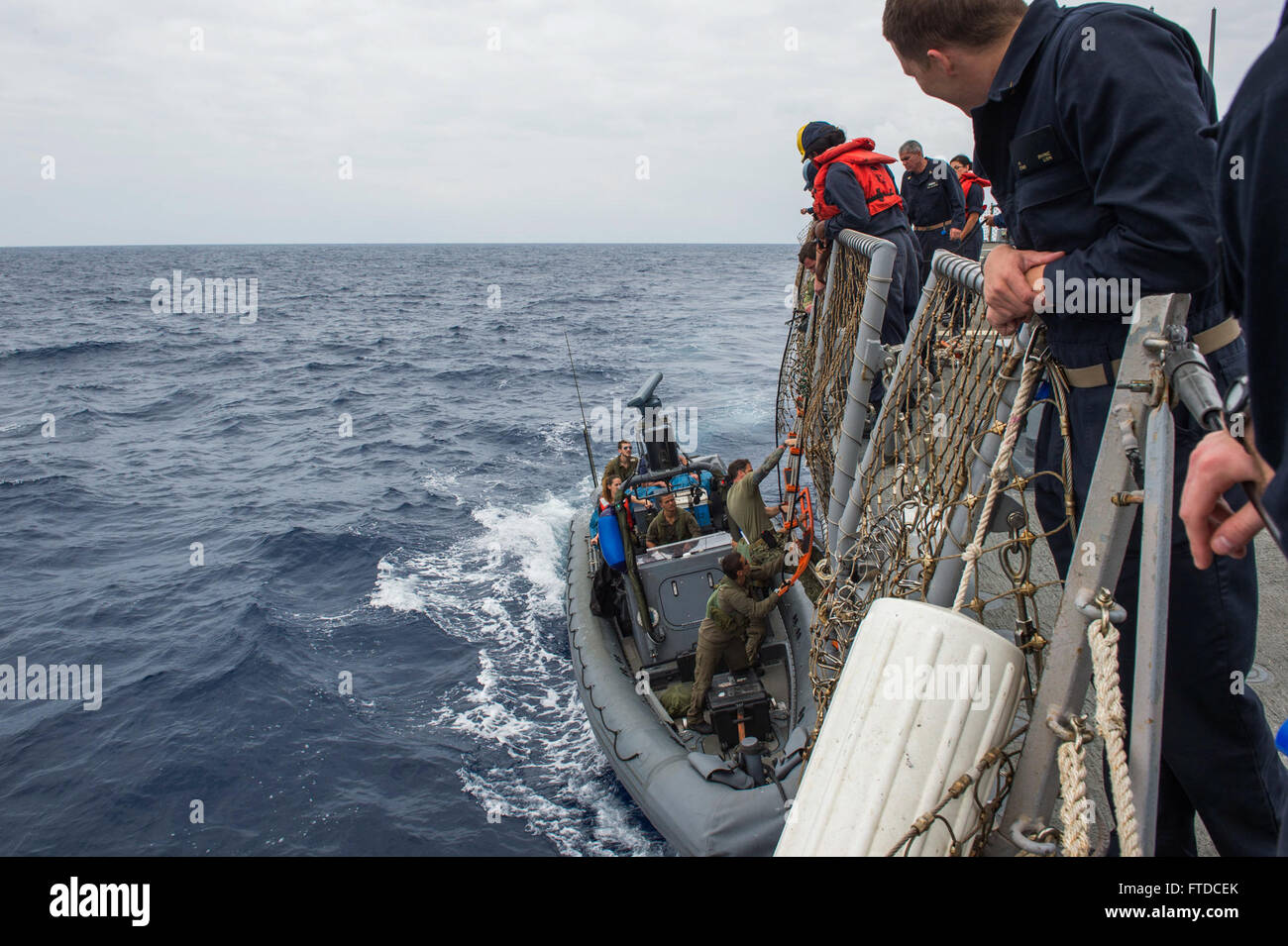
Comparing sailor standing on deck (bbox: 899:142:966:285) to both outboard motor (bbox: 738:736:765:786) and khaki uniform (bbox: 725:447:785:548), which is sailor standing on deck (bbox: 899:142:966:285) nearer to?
khaki uniform (bbox: 725:447:785:548)

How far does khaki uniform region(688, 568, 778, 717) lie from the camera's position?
7.70 m

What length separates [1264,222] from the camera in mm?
767

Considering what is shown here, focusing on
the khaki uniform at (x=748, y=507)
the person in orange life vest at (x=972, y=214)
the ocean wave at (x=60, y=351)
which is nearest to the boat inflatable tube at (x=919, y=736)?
the khaki uniform at (x=748, y=507)

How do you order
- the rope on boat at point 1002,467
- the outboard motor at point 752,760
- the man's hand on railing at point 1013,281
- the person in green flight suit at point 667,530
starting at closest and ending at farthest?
the man's hand on railing at point 1013,281 < the rope on boat at point 1002,467 < the outboard motor at point 752,760 < the person in green flight suit at point 667,530

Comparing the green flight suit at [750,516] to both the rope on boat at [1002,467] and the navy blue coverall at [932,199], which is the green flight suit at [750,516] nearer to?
the navy blue coverall at [932,199]

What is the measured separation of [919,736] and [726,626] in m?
6.33

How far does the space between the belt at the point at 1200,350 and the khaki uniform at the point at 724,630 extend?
602 cm

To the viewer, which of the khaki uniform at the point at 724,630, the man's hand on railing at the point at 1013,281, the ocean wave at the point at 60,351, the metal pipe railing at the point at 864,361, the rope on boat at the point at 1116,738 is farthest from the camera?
the ocean wave at the point at 60,351

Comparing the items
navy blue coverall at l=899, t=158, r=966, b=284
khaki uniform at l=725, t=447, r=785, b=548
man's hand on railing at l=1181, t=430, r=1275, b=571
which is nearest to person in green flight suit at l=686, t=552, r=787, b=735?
khaki uniform at l=725, t=447, r=785, b=548

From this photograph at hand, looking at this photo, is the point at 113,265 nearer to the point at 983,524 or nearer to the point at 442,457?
the point at 442,457

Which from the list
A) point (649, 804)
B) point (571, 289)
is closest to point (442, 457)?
point (649, 804)

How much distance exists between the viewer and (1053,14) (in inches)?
64.4

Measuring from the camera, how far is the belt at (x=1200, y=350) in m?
1.60

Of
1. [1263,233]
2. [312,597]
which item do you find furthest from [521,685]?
[1263,233]
